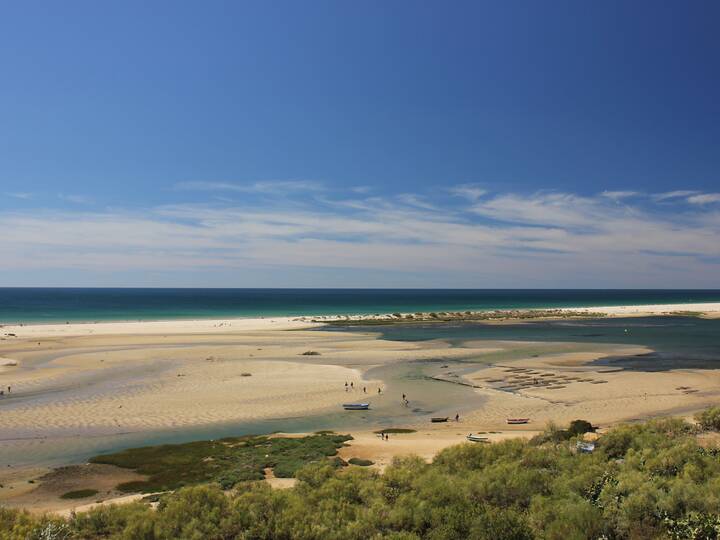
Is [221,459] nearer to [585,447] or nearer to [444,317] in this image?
[585,447]

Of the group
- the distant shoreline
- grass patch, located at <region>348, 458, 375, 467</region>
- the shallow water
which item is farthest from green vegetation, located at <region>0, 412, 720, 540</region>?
the distant shoreline

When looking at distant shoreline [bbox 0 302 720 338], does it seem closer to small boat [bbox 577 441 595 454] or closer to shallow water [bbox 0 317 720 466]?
shallow water [bbox 0 317 720 466]

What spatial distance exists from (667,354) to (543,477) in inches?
2084

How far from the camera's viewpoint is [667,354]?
56.2 m

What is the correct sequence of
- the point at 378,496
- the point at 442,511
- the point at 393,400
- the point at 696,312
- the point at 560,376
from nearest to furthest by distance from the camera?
the point at 442,511, the point at 378,496, the point at 393,400, the point at 560,376, the point at 696,312

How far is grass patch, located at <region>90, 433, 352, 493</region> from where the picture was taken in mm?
19328

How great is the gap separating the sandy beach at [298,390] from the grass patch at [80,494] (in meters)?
0.89

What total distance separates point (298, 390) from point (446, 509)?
28016mm

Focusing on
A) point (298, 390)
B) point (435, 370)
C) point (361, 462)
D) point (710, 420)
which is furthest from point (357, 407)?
point (710, 420)

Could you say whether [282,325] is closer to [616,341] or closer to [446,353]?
[446,353]

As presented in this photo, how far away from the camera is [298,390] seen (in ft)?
124

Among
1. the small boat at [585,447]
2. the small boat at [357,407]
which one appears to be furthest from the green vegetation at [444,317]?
the small boat at [585,447]

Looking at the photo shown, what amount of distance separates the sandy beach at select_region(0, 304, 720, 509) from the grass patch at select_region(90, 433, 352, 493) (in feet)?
7.01

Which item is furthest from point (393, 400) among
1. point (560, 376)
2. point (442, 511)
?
point (442, 511)
